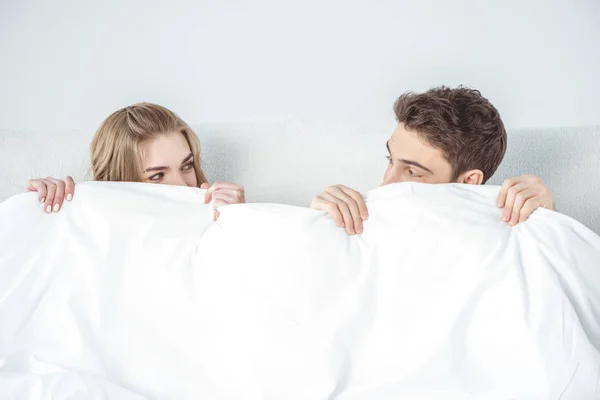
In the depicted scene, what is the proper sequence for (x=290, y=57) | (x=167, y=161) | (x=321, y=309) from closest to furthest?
1. (x=321, y=309)
2. (x=167, y=161)
3. (x=290, y=57)

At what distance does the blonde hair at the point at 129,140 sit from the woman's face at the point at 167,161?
0.05ft

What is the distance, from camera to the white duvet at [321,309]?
1.10 meters

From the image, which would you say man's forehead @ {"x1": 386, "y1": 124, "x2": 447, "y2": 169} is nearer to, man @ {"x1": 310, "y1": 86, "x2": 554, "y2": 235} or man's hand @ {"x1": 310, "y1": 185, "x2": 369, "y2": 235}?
man @ {"x1": 310, "y1": 86, "x2": 554, "y2": 235}

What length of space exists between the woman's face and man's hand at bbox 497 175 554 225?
0.81 m

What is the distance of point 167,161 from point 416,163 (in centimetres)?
64

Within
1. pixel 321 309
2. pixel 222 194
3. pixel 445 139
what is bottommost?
pixel 321 309

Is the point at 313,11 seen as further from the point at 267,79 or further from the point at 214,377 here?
the point at 214,377

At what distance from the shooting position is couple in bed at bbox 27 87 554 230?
1268 mm

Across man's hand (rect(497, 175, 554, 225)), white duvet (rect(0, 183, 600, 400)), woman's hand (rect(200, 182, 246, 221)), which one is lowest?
white duvet (rect(0, 183, 600, 400))

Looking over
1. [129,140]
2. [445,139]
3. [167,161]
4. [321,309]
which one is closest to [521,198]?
[445,139]

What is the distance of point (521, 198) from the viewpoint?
1.25 metres

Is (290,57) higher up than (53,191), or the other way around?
(290,57)

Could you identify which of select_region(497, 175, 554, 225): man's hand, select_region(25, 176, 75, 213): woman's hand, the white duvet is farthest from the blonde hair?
select_region(497, 175, 554, 225): man's hand

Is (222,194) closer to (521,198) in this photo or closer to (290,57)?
(521,198)
